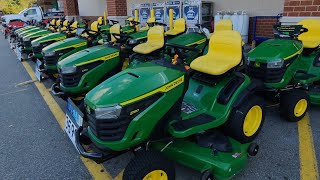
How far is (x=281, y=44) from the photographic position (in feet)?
11.7

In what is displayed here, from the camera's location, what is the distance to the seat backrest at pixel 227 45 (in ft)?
9.79

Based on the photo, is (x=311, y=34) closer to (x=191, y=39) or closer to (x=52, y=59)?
(x=191, y=39)

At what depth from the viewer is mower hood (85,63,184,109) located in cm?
207

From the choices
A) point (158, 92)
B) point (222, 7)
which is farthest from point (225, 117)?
point (222, 7)

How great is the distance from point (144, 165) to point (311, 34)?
3.37m

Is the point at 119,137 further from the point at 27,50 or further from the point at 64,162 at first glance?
the point at 27,50

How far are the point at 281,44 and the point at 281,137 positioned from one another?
119cm

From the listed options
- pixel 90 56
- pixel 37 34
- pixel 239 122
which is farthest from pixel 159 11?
pixel 239 122

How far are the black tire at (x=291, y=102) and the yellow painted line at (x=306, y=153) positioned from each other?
133mm

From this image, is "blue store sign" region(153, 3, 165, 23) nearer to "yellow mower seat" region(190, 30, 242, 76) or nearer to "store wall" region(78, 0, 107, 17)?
"store wall" region(78, 0, 107, 17)

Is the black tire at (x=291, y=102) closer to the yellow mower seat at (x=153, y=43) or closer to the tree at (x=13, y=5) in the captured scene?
the yellow mower seat at (x=153, y=43)

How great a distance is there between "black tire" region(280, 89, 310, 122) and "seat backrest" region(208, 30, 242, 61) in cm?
96

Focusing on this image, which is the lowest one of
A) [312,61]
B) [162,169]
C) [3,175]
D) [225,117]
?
[3,175]

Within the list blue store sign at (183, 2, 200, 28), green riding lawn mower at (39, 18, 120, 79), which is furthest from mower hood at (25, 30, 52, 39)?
blue store sign at (183, 2, 200, 28)
